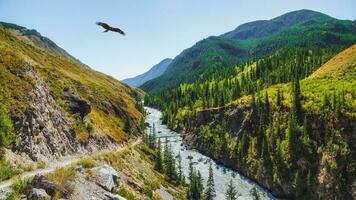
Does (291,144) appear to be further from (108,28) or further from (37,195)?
(108,28)

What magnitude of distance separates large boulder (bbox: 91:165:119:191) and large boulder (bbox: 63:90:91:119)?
4193cm

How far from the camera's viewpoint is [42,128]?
69.8 metres

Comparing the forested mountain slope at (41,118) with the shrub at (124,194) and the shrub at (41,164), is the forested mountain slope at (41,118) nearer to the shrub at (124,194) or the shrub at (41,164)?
the shrub at (41,164)

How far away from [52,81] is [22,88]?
3035cm

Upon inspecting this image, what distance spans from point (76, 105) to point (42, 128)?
→ 26155mm

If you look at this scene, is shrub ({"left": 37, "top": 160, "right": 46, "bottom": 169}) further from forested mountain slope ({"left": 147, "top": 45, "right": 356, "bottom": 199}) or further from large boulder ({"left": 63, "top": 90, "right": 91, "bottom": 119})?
forested mountain slope ({"left": 147, "top": 45, "right": 356, "bottom": 199})

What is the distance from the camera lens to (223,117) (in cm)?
16100

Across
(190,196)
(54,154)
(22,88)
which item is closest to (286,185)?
(190,196)

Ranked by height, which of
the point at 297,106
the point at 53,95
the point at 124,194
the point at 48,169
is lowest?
the point at 124,194

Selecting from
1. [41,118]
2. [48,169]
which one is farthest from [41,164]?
[41,118]

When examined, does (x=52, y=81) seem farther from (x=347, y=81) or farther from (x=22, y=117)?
(x=347, y=81)

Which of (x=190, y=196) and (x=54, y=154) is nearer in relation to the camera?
(x=54, y=154)

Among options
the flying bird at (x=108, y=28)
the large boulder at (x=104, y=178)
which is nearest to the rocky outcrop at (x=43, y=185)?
the large boulder at (x=104, y=178)

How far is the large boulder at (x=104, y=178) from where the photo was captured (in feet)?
165
